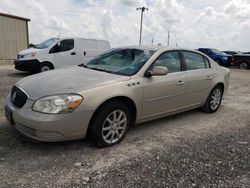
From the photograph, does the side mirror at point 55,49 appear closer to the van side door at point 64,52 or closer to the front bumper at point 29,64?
the van side door at point 64,52

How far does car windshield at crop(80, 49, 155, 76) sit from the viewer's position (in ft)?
12.4

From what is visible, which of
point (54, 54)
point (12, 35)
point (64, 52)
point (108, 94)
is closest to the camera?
point (108, 94)

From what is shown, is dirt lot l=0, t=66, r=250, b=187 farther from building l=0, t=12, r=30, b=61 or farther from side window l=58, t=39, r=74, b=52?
building l=0, t=12, r=30, b=61

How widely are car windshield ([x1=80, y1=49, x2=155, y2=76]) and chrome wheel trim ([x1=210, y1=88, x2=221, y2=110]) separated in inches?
80.9

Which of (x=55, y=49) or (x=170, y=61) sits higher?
(x=55, y=49)

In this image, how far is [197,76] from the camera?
4684 millimetres

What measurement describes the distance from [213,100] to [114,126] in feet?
9.44

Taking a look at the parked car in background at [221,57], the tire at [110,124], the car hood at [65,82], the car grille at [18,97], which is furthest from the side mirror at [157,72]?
the parked car in background at [221,57]

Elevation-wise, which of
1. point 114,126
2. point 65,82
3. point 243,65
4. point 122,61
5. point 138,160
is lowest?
point 138,160

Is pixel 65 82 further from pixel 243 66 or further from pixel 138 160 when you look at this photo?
pixel 243 66

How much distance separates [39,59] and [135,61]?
668cm

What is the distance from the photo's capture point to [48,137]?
2957mm

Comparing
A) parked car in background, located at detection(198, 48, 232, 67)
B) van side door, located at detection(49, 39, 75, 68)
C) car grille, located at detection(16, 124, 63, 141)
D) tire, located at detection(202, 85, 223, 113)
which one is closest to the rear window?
A: tire, located at detection(202, 85, 223, 113)

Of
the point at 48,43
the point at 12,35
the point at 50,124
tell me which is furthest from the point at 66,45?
the point at 12,35
